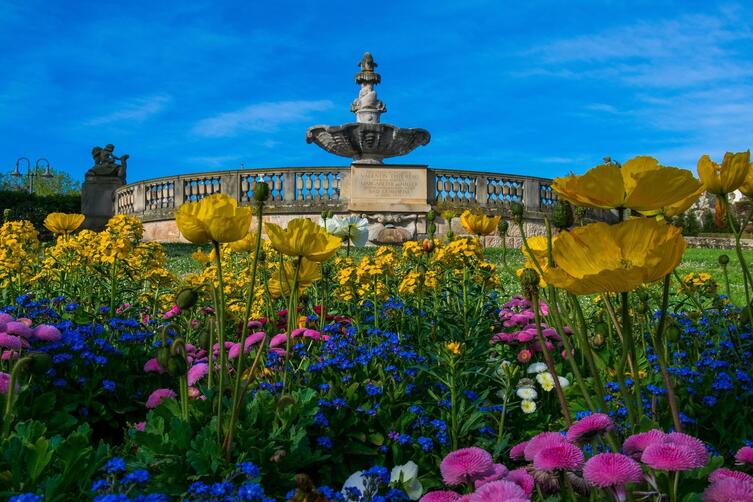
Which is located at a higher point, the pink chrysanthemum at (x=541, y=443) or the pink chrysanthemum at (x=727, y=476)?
the pink chrysanthemum at (x=541, y=443)

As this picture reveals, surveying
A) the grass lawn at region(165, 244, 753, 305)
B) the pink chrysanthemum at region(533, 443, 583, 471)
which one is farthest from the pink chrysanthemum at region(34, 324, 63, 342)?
the grass lawn at region(165, 244, 753, 305)

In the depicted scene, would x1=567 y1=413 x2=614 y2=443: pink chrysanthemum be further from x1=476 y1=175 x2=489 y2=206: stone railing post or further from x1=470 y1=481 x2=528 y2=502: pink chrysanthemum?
x1=476 y1=175 x2=489 y2=206: stone railing post

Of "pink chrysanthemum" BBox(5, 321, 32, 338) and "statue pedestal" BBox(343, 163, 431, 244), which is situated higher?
"statue pedestal" BBox(343, 163, 431, 244)

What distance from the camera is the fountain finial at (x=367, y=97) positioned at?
23.5 meters

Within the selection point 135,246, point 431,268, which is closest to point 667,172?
point 431,268

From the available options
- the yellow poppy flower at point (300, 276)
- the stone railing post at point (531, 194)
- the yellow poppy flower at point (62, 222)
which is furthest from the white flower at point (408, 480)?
the stone railing post at point (531, 194)

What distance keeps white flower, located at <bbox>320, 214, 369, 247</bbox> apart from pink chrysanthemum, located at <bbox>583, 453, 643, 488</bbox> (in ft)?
9.29

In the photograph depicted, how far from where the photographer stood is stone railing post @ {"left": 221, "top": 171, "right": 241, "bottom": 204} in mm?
21422

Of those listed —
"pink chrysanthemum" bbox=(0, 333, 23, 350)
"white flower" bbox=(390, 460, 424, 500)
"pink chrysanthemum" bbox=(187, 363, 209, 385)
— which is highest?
"pink chrysanthemum" bbox=(0, 333, 23, 350)

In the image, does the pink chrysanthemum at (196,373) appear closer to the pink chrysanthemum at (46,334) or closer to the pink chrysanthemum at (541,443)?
the pink chrysanthemum at (46,334)

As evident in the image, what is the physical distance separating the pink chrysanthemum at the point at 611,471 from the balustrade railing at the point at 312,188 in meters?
18.6

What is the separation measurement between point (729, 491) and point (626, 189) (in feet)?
2.33

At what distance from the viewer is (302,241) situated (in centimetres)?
238

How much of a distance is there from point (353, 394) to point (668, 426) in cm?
128
